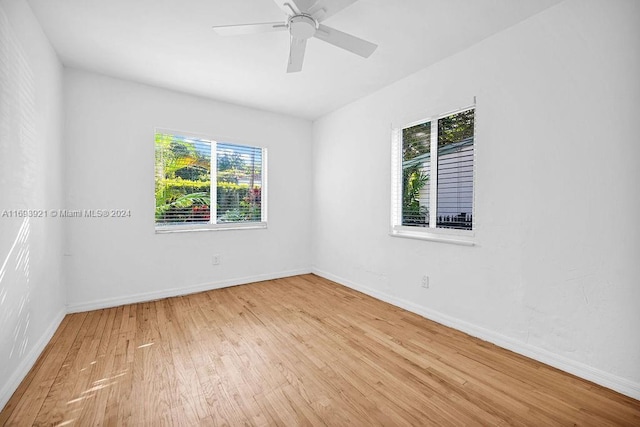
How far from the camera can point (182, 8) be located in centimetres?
206

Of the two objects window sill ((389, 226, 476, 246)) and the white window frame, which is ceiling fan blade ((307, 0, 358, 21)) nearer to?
the white window frame

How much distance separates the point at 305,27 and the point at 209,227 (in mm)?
2839

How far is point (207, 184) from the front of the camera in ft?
12.8

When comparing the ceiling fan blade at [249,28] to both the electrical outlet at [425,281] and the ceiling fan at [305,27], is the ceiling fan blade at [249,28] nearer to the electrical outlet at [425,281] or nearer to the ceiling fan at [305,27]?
the ceiling fan at [305,27]

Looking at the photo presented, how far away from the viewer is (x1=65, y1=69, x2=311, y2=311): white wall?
10.0ft

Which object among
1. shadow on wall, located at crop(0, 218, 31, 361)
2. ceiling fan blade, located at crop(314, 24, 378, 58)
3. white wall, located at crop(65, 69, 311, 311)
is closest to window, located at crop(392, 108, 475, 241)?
ceiling fan blade, located at crop(314, 24, 378, 58)

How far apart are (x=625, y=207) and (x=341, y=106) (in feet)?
10.5

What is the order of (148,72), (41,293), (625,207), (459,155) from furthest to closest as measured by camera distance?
(148,72) < (459,155) < (41,293) < (625,207)

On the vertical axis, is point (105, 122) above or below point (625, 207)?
above

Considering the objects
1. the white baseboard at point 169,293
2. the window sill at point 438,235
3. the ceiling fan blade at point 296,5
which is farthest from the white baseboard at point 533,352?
the ceiling fan blade at point 296,5

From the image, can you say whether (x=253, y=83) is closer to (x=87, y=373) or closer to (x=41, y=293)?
(x=41, y=293)

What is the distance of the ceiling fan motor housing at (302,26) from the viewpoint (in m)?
1.87

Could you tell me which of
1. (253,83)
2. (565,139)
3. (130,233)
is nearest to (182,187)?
(130,233)

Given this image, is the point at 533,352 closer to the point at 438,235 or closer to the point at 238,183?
the point at 438,235
